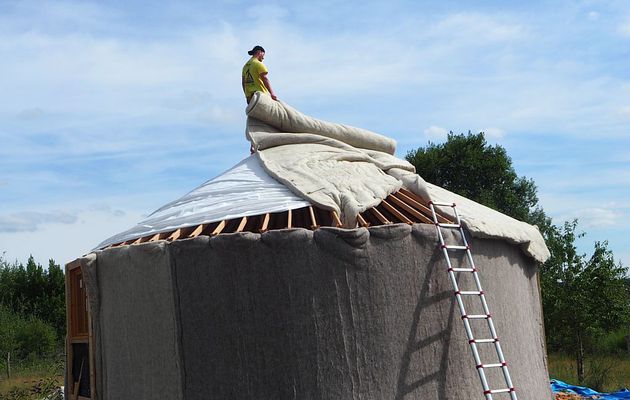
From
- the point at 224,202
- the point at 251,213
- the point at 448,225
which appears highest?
the point at 224,202

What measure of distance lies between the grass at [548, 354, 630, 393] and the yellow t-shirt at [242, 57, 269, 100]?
7.59 m

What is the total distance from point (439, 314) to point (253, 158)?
297 centimetres

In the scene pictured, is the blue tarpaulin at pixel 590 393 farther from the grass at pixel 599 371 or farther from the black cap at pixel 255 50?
the black cap at pixel 255 50

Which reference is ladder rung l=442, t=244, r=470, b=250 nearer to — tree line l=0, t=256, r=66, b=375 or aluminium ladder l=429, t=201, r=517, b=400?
aluminium ladder l=429, t=201, r=517, b=400

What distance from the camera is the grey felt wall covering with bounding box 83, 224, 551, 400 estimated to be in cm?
562

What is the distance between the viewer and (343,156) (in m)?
7.68

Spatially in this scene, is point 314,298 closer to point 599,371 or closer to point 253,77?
point 253,77

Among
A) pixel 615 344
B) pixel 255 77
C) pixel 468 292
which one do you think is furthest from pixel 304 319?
pixel 615 344

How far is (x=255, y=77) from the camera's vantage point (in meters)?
8.55

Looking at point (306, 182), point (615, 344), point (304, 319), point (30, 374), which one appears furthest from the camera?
point (615, 344)

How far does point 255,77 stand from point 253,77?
0.09 feet

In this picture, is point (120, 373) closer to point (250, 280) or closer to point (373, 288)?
point (250, 280)

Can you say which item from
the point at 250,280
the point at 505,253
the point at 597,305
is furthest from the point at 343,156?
the point at 597,305

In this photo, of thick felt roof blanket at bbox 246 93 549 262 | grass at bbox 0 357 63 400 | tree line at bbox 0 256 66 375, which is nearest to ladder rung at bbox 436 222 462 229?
thick felt roof blanket at bbox 246 93 549 262
